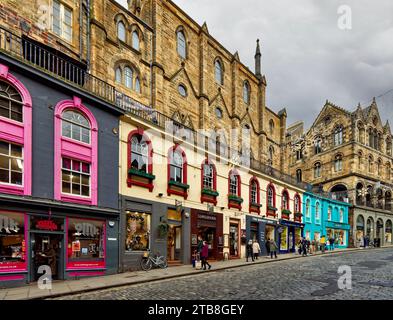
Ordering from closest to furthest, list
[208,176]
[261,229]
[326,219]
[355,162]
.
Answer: [208,176]
[261,229]
[326,219]
[355,162]

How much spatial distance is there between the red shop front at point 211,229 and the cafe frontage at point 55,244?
6.73 m

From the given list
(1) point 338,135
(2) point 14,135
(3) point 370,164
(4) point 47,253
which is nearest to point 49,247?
(4) point 47,253

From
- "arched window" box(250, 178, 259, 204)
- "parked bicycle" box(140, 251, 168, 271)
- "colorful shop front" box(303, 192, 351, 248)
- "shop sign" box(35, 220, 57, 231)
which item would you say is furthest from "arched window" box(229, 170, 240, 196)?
"shop sign" box(35, 220, 57, 231)

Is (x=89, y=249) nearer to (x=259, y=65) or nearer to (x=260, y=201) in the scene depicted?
(x=260, y=201)

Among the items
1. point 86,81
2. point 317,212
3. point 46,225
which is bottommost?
point 317,212

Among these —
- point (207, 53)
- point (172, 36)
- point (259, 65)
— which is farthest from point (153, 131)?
point (259, 65)

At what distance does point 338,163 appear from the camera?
50.6 metres

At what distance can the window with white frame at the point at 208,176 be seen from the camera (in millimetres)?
22658

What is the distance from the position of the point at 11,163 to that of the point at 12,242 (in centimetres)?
281

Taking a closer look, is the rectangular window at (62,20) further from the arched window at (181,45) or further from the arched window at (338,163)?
the arched window at (338,163)

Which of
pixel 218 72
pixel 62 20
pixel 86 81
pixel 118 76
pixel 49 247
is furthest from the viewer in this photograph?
pixel 218 72

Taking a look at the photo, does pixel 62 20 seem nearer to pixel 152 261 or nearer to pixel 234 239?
pixel 152 261

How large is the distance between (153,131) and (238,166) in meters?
9.40

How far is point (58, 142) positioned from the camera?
14.0 meters
